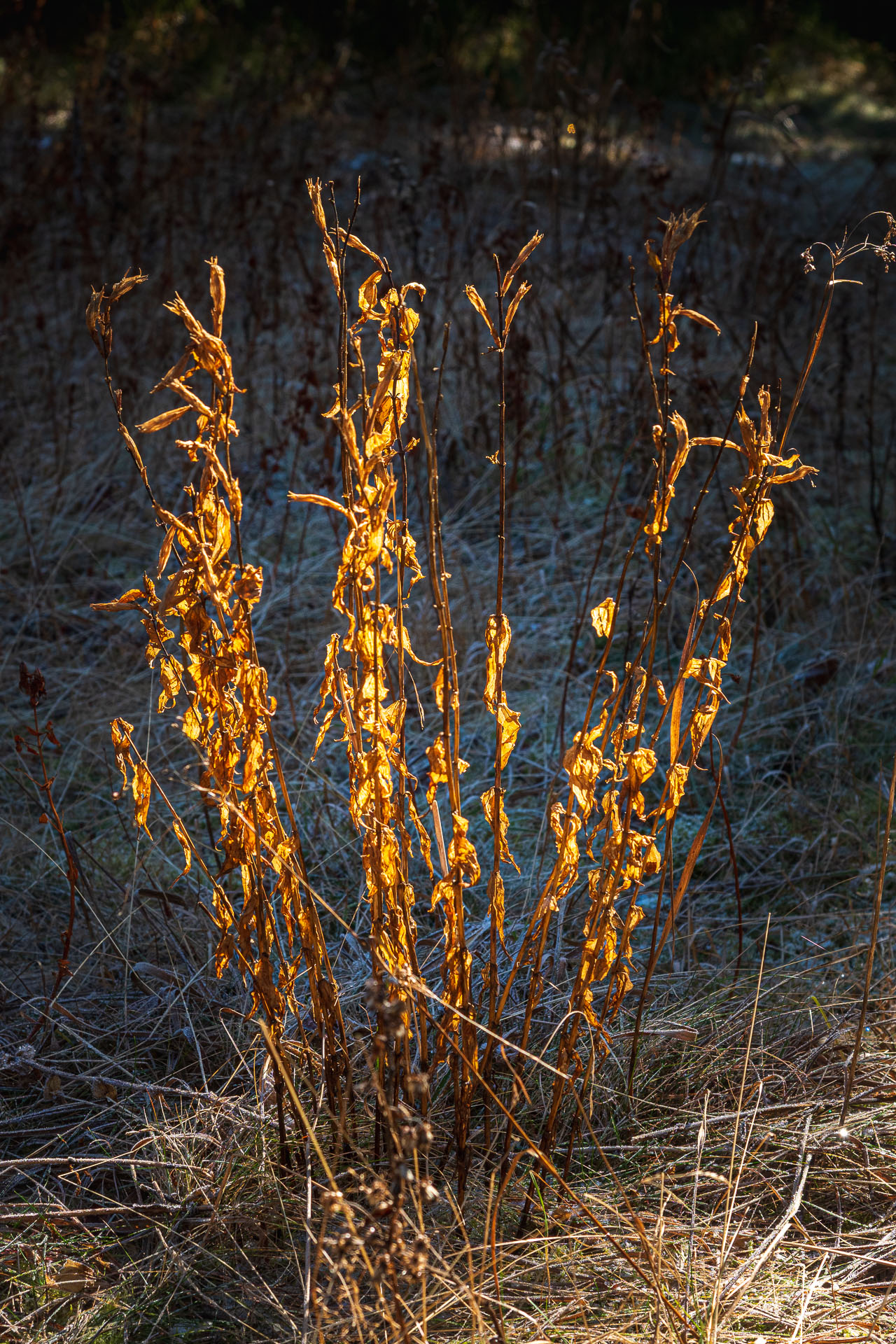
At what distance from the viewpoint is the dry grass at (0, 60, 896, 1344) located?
144 cm

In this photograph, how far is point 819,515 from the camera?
12.7ft

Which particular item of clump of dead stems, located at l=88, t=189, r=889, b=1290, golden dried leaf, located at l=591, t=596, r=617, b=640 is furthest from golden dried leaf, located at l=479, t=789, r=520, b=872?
golden dried leaf, located at l=591, t=596, r=617, b=640

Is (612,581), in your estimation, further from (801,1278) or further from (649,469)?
(801,1278)

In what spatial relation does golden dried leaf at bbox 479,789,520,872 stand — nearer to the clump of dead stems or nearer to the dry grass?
the clump of dead stems

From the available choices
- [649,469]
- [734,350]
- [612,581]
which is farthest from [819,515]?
[734,350]

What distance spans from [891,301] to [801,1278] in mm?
5337

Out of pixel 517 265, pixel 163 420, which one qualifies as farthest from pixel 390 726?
pixel 517 265

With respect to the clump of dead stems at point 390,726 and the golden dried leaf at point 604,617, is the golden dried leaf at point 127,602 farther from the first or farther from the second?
the golden dried leaf at point 604,617

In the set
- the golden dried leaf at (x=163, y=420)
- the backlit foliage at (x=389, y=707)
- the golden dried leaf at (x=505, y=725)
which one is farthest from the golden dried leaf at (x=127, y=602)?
the golden dried leaf at (x=505, y=725)

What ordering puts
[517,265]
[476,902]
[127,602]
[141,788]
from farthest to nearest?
[476,902] → [141,788] → [127,602] → [517,265]

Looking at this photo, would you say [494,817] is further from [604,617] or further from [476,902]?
[476,902]

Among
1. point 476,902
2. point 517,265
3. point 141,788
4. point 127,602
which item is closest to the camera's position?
point 517,265

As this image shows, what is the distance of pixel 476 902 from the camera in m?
2.36

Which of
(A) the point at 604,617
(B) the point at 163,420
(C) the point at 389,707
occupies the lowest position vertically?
(C) the point at 389,707
